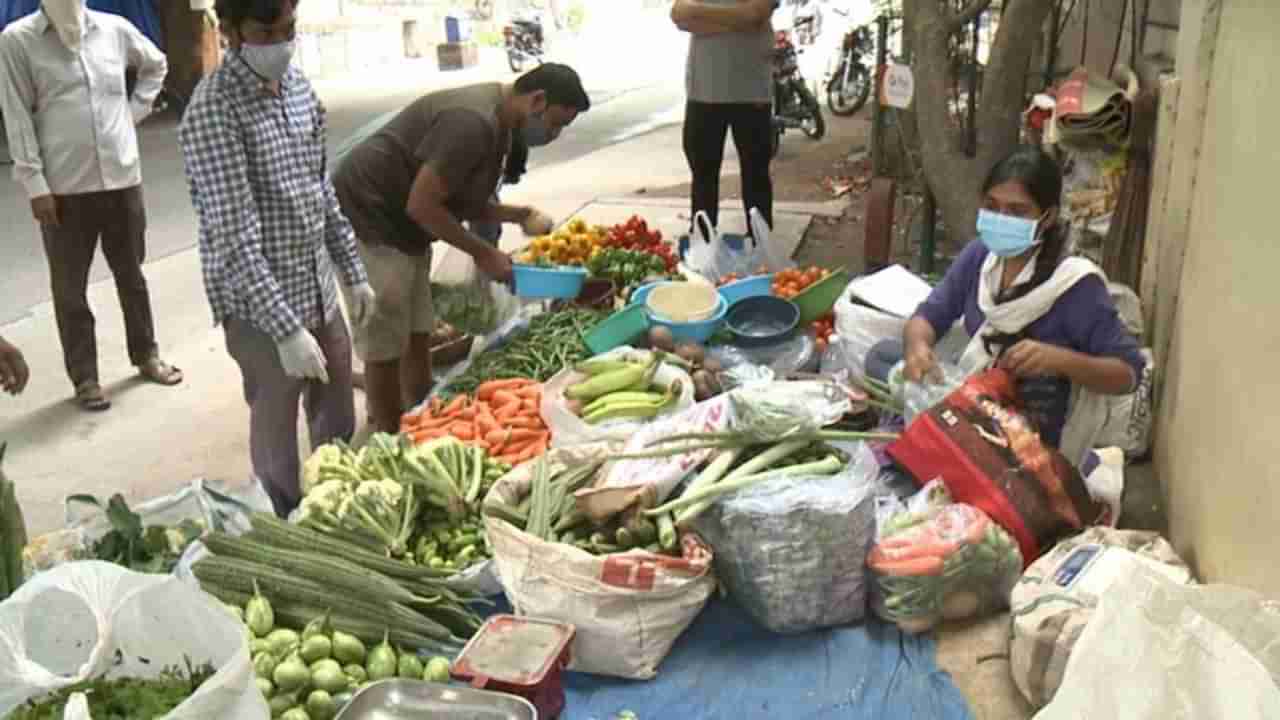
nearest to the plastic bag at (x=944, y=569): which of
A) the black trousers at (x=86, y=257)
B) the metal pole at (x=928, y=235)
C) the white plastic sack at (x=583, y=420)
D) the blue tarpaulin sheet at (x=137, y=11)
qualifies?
the white plastic sack at (x=583, y=420)

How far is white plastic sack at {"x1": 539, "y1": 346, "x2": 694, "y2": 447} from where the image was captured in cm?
360

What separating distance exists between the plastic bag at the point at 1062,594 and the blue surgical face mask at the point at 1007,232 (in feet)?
2.94

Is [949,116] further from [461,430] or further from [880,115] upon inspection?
[461,430]

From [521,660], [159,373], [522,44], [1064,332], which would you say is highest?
[1064,332]

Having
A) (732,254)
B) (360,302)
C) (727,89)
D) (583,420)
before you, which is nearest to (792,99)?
(727,89)

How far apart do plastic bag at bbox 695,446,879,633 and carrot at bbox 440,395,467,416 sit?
51.5 inches

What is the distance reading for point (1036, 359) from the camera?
129 inches

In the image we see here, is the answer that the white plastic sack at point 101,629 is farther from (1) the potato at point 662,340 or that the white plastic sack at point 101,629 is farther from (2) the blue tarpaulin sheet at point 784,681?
(1) the potato at point 662,340

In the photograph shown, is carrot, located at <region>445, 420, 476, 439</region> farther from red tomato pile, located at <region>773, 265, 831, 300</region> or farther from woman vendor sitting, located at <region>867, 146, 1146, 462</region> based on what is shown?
red tomato pile, located at <region>773, 265, 831, 300</region>

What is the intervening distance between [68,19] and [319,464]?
3222mm

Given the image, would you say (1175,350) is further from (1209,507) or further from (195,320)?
(195,320)

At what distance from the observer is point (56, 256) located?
5527 millimetres

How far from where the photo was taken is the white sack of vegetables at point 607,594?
2.77 meters

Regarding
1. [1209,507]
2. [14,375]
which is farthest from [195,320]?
[1209,507]
